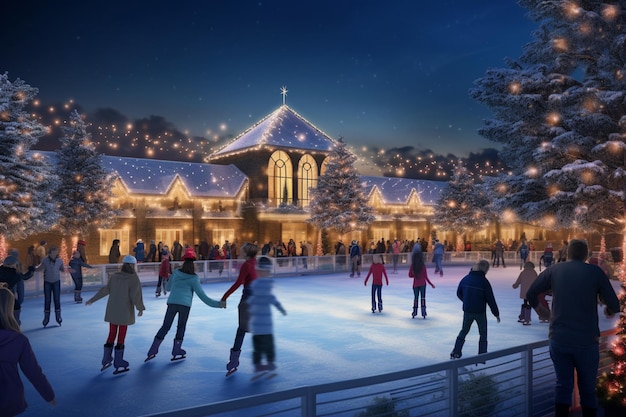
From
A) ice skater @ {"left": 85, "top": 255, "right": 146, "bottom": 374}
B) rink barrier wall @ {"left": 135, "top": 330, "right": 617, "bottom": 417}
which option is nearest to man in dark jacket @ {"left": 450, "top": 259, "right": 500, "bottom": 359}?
rink barrier wall @ {"left": 135, "top": 330, "right": 617, "bottom": 417}

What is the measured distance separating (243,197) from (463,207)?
1887 cm

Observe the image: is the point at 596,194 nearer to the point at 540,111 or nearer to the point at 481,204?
the point at 540,111

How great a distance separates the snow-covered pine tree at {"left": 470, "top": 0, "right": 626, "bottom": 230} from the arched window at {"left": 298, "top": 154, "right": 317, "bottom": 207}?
24277 millimetres

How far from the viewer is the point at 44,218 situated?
2216 centimetres

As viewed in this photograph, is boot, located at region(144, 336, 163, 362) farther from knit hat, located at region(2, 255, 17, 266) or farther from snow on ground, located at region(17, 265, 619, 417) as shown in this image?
knit hat, located at region(2, 255, 17, 266)

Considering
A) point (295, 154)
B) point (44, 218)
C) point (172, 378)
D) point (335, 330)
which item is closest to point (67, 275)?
point (44, 218)

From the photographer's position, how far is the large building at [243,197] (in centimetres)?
3338

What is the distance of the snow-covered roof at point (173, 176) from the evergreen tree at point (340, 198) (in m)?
6.59

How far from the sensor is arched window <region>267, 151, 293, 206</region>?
3984cm

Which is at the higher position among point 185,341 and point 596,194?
point 596,194

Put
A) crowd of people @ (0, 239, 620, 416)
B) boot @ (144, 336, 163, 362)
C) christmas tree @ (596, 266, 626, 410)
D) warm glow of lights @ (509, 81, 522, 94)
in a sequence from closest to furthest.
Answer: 1. crowd of people @ (0, 239, 620, 416)
2. christmas tree @ (596, 266, 626, 410)
3. boot @ (144, 336, 163, 362)
4. warm glow of lights @ (509, 81, 522, 94)

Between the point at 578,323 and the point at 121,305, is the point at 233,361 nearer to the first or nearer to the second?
the point at 121,305

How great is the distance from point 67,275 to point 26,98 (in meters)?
7.73

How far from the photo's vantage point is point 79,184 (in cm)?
2775
